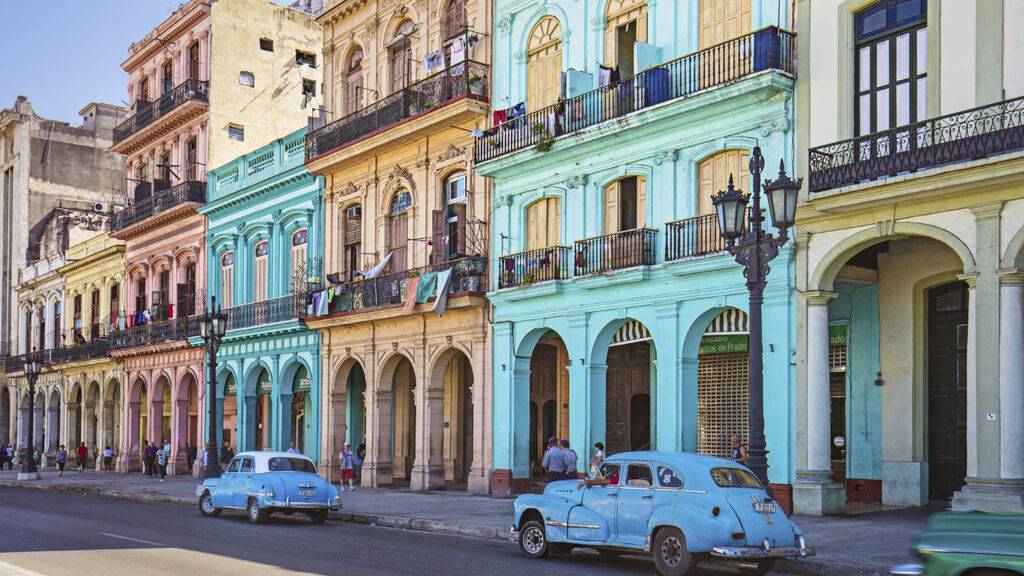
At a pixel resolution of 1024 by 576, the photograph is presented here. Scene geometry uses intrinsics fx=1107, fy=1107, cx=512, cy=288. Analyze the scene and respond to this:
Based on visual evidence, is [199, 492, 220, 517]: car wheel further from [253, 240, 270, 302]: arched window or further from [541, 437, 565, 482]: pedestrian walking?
[253, 240, 270, 302]: arched window

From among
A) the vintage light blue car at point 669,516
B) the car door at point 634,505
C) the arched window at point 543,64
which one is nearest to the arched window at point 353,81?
the arched window at point 543,64

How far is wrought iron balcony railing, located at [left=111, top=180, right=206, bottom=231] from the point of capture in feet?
131

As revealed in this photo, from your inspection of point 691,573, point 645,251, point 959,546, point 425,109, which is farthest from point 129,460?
point 959,546

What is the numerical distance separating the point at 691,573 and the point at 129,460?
36.5m

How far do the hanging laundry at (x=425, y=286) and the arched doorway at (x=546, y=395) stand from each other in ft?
10.0

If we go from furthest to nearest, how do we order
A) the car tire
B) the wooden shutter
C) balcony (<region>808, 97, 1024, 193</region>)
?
1. the wooden shutter
2. the car tire
3. balcony (<region>808, 97, 1024, 193</region>)

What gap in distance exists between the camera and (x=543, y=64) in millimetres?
Answer: 26219

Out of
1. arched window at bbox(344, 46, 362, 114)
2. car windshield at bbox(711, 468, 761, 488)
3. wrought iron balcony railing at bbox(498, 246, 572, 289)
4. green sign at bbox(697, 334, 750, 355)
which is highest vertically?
arched window at bbox(344, 46, 362, 114)

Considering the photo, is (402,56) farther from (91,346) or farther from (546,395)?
(91,346)

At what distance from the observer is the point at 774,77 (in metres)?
19.5

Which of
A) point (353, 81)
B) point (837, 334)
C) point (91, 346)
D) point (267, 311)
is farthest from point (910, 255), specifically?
point (91, 346)

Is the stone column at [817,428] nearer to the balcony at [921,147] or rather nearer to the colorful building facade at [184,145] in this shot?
the balcony at [921,147]

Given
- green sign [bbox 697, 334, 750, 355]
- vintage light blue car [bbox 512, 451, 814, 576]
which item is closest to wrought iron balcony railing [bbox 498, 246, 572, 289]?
green sign [bbox 697, 334, 750, 355]

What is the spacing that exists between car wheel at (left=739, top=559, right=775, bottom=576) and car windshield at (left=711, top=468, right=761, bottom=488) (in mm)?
911
